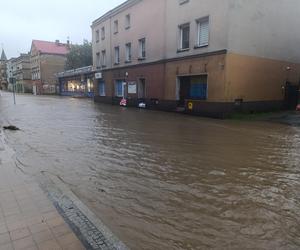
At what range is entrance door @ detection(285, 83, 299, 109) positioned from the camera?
65.0 feet

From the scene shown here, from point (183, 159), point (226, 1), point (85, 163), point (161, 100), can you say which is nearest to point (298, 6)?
point (226, 1)

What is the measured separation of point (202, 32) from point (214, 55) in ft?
7.33

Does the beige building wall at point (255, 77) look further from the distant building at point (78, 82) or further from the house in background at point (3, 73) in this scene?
the house in background at point (3, 73)

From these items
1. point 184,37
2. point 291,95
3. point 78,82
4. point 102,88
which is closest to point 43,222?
point 184,37

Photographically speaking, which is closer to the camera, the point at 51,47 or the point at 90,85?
the point at 90,85

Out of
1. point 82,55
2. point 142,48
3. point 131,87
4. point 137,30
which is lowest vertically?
point 131,87

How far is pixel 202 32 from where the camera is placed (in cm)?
1784

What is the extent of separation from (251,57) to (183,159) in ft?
40.6

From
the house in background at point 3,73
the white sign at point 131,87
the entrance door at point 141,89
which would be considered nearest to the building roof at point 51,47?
the white sign at point 131,87

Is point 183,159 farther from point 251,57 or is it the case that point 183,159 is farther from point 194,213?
point 251,57

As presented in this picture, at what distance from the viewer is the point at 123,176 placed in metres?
5.73

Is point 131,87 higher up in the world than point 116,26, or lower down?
lower down

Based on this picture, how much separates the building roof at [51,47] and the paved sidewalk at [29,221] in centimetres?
6080

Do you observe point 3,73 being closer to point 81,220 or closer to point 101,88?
point 101,88
